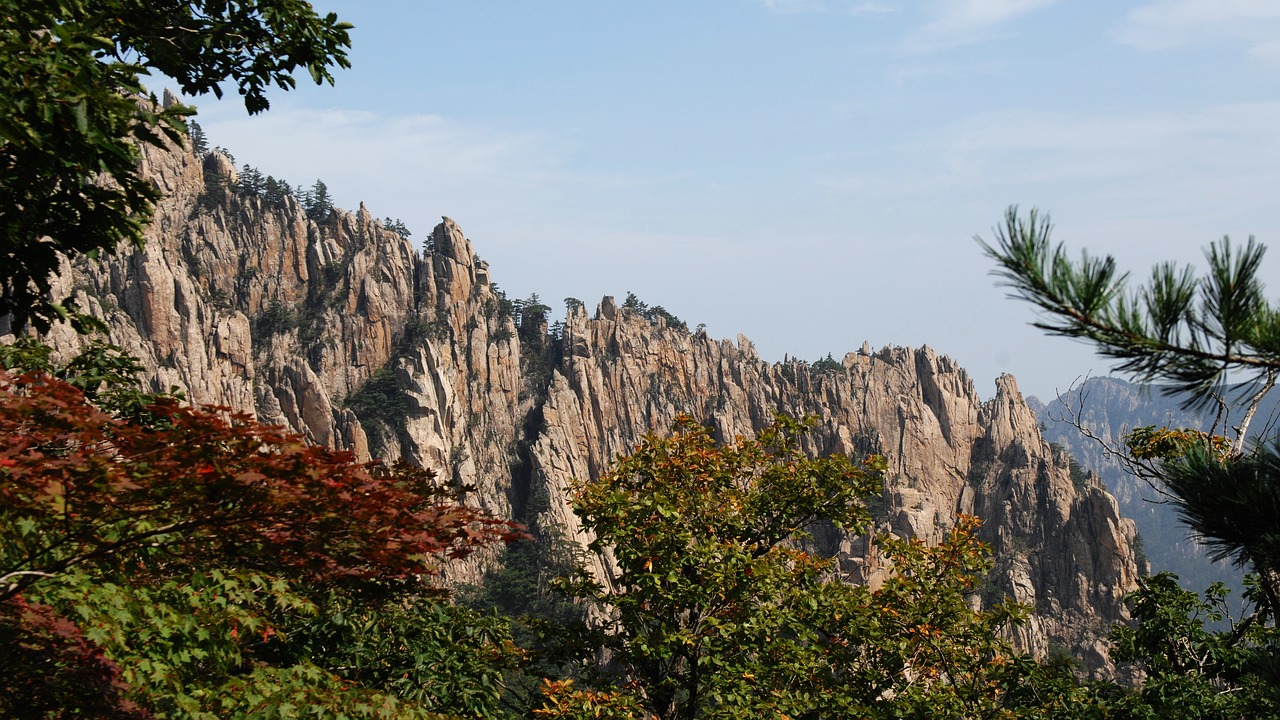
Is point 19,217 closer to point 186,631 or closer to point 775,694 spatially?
point 186,631

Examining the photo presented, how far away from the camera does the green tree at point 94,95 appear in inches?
290

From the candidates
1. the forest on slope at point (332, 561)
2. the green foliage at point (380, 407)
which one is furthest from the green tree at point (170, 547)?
the green foliage at point (380, 407)

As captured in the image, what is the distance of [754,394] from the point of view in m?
134

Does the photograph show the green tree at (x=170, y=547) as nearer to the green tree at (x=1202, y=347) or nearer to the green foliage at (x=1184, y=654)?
the green tree at (x=1202, y=347)

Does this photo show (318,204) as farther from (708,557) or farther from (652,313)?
(708,557)

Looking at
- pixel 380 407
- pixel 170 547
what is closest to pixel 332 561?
pixel 170 547

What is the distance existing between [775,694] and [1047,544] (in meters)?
123

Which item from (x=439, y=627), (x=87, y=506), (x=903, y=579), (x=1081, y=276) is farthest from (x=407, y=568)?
(x=903, y=579)

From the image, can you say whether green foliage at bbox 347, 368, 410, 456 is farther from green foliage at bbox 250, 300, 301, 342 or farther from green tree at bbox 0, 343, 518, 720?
green tree at bbox 0, 343, 518, 720

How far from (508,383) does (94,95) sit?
114 meters

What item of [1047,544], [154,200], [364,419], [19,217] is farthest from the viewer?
[1047,544]

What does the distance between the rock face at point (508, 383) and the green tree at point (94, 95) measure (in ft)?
286

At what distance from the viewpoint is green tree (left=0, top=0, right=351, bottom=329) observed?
290 inches

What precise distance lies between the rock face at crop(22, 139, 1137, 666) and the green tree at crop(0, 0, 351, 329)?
87253mm
